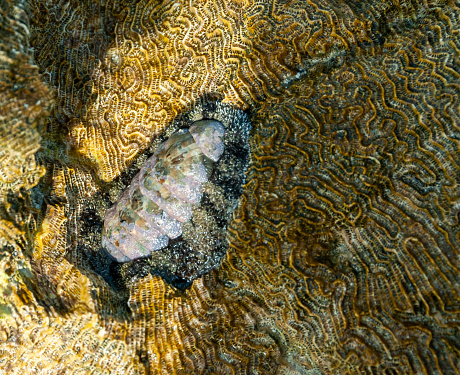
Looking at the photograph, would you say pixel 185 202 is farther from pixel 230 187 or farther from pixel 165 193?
pixel 230 187

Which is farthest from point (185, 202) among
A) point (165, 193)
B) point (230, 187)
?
point (230, 187)

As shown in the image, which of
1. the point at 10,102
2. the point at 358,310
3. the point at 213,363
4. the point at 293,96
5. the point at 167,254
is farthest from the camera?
the point at 167,254

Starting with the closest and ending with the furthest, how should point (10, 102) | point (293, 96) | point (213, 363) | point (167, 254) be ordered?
point (10, 102) → point (213, 363) → point (293, 96) → point (167, 254)

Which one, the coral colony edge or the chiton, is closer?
the coral colony edge

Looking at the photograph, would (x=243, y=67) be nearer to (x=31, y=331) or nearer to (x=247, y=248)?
(x=247, y=248)

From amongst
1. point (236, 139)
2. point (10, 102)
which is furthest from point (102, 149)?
point (236, 139)
